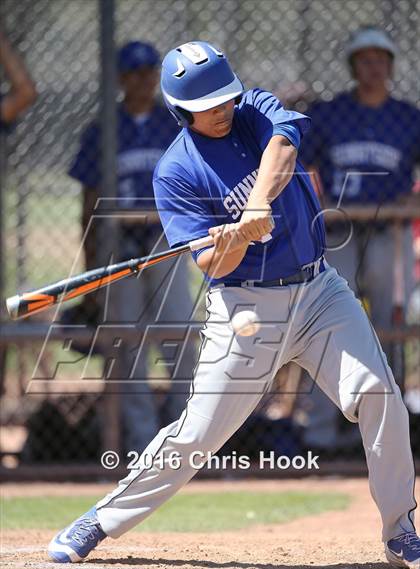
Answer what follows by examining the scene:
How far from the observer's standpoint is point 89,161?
636 cm

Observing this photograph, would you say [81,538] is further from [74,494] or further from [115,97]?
[115,97]

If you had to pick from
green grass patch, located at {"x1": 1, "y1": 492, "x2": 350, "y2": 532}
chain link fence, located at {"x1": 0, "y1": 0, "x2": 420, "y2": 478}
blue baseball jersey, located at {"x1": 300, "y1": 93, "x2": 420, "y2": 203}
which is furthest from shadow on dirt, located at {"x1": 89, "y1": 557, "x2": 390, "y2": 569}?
blue baseball jersey, located at {"x1": 300, "y1": 93, "x2": 420, "y2": 203}

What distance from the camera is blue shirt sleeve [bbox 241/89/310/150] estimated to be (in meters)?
3.71

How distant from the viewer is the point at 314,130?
→ 20.5 feet

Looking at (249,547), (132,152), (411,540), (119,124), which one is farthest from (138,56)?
(411,540)

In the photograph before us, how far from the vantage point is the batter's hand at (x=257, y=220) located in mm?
3516

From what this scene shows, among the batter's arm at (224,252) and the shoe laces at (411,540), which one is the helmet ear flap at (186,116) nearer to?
the batter's arm at (224,252)

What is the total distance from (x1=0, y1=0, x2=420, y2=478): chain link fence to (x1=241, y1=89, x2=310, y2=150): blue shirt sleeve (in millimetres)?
2233

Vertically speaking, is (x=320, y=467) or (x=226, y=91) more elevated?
(x=226, y=91)

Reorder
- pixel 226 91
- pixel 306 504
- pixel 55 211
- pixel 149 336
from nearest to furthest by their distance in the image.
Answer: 1. pixel 226 91
2. pixel 306 504
3. pixel 149 336
4. pixel 55 211

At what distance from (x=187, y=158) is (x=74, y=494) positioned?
282 cm

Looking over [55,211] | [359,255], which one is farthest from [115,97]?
[55,211]

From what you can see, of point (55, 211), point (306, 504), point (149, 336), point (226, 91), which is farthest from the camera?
point (55, 211)

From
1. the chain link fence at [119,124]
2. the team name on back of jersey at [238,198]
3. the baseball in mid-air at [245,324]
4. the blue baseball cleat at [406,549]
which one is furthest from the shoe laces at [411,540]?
the chain link fence at [119,124]
